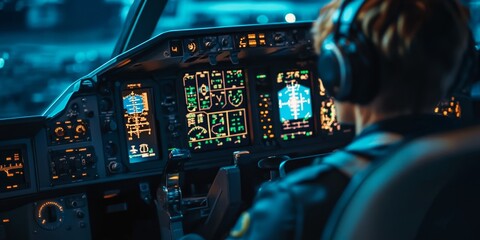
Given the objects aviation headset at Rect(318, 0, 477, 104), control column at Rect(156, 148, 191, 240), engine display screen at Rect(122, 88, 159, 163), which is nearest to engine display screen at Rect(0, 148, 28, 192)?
engine display screen at Rect(122, 88, 159, 163)

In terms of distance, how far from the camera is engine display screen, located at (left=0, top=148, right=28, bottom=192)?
3.25m

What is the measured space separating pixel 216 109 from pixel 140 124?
1.59 ft

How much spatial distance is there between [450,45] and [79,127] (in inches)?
105

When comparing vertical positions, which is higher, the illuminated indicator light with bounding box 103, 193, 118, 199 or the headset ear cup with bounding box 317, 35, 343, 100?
the headset ear cup with bounding box 317, 35, 343, 100

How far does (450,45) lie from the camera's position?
3.62ft

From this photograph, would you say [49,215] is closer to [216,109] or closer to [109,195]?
[109,195]

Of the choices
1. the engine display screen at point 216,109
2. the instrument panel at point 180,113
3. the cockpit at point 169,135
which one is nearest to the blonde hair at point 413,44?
the cockpit at point 169,135

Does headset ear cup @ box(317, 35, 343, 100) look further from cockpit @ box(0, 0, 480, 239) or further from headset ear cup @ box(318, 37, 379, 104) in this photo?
cockpit @ box(0, 0, 480, 239)

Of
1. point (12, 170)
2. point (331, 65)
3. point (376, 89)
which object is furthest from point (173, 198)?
point (376, 89)

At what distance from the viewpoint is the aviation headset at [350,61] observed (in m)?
1.09

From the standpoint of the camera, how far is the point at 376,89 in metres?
1.11

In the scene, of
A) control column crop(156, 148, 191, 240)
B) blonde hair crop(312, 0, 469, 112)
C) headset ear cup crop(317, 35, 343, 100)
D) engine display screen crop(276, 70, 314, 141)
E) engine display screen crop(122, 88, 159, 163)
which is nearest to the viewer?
blonde hair crop(312, 0, 469, 112)

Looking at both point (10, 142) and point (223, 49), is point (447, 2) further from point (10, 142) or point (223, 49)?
point (10, 142)

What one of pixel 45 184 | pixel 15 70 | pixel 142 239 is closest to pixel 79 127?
pixel 45 184
